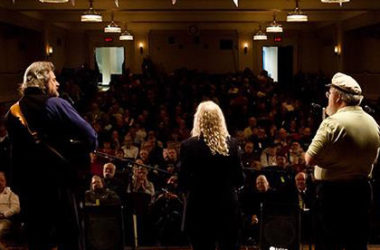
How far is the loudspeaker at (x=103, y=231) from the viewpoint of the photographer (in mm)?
5090

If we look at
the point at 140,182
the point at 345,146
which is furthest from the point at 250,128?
the point at 345,146

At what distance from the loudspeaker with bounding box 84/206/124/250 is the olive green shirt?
2.10m

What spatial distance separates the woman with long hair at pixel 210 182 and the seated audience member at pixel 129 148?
7167 mm

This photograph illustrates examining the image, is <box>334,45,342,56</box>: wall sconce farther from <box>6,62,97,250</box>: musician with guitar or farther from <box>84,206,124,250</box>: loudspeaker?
<box>6,62,97,250</box>: musician with guitar

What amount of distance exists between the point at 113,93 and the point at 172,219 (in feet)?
35.8

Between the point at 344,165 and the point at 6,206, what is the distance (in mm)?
4892

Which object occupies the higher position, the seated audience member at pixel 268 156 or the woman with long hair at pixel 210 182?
the woman with long hair at pixel 210 182

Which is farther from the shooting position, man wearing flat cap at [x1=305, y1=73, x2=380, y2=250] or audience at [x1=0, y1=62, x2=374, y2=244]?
audience at [x1=0, y1=62, x2=374, y2=244]

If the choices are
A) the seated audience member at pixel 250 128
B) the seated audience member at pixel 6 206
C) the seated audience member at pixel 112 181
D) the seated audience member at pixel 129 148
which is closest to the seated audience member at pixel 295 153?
the seated audience member at pixel 250 128

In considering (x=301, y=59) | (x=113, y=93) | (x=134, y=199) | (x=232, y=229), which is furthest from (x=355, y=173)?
(x=301, y=59)

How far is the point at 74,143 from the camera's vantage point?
3402 millimetres

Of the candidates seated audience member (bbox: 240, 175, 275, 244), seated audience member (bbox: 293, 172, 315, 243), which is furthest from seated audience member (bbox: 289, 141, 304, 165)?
seated audience member (bbox: 240, 175, 275, 244)

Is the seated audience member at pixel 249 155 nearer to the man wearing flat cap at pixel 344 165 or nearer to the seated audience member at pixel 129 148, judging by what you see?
the seated audience member at pixel 129 148

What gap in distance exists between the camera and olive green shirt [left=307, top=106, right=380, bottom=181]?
354 centimetres
